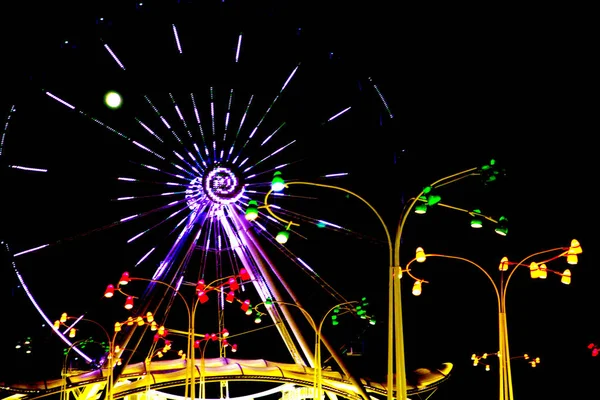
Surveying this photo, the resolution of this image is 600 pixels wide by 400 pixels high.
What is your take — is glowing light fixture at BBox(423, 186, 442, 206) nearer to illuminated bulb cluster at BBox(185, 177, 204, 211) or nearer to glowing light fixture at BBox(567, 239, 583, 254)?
glowing light fixture at BBox(567, 239, 583, 254)

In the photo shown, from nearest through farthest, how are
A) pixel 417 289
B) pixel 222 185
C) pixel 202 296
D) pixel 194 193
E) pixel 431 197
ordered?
1. pixel 431 197
2. pixel 417 289
3. pixel 202 296
4. pixel 194 193
5. pixel 222 185

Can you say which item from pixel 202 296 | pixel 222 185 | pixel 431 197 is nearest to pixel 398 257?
pixel 431 197

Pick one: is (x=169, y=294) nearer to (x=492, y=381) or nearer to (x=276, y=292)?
(x=276, y=292)

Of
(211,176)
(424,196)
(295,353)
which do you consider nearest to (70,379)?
(295,353)

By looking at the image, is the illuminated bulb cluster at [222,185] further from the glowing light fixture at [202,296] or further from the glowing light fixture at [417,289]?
the glowing light fixture at [417,289]

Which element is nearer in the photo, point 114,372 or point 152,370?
point 114,372

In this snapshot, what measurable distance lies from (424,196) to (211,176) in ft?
54.2

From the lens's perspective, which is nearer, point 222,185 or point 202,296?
point 202,296

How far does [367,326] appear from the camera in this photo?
36.8m

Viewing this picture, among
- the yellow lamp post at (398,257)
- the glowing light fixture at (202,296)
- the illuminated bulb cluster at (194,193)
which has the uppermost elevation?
the illuminated bulb cluster at (194,193)

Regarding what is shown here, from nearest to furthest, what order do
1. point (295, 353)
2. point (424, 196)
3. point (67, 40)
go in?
point (424, 196)
point (67, 40)
point (295, 353)

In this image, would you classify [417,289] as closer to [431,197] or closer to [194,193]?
[431,197]

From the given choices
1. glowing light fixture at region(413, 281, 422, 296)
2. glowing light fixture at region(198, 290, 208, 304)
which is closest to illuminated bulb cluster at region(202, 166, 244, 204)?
glowing light fixture at region(198, 290, 208, 304)

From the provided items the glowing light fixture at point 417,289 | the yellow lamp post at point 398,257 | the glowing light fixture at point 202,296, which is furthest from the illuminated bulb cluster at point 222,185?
the yellow lamp post at point 398,257
